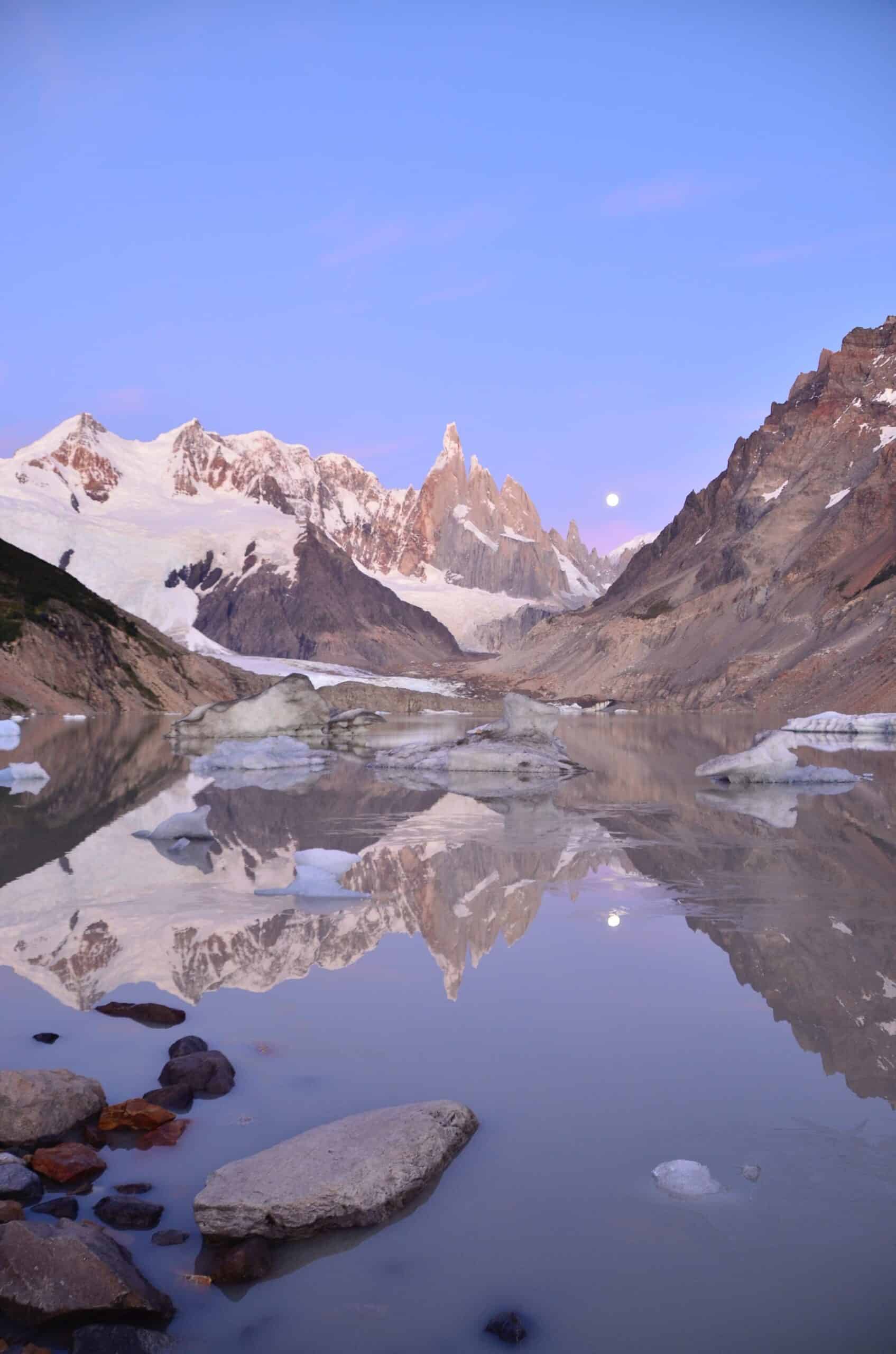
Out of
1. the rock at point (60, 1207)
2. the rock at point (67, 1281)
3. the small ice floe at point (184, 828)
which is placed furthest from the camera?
the small ice floe at point (184, 828)

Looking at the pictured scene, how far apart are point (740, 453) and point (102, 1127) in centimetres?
16905

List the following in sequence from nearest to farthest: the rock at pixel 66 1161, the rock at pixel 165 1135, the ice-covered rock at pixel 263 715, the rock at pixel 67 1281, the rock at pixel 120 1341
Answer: the rock at pixel 120 1341 < the rock at pixel 67 1281 < the rock at pixel 66 1161 < the rock at pixel 165 1135 < the ice-covered rock at pixel 263 715

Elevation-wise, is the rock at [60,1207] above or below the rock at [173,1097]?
below

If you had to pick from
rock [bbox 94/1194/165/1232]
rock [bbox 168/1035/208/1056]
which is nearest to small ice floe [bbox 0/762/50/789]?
rock [bbox 168/1035/208/1056]

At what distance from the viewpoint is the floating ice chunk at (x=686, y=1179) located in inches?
192

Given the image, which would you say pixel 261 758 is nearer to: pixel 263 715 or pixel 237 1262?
pixel 263 715

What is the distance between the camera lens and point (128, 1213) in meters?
4.71

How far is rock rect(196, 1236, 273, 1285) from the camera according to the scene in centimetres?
434

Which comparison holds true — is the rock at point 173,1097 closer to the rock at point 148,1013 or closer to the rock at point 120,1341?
the rock at point 148,1013

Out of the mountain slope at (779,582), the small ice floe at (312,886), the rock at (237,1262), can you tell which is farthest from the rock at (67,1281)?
the mountain slope at (779,582)

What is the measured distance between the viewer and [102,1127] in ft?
18.7

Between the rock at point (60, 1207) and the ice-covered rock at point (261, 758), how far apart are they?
23768 mm

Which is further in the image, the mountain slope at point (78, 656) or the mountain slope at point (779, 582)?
the mountain slope at point (779, 582)

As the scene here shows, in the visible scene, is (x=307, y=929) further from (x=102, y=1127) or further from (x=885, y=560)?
(x=885, y=560)
